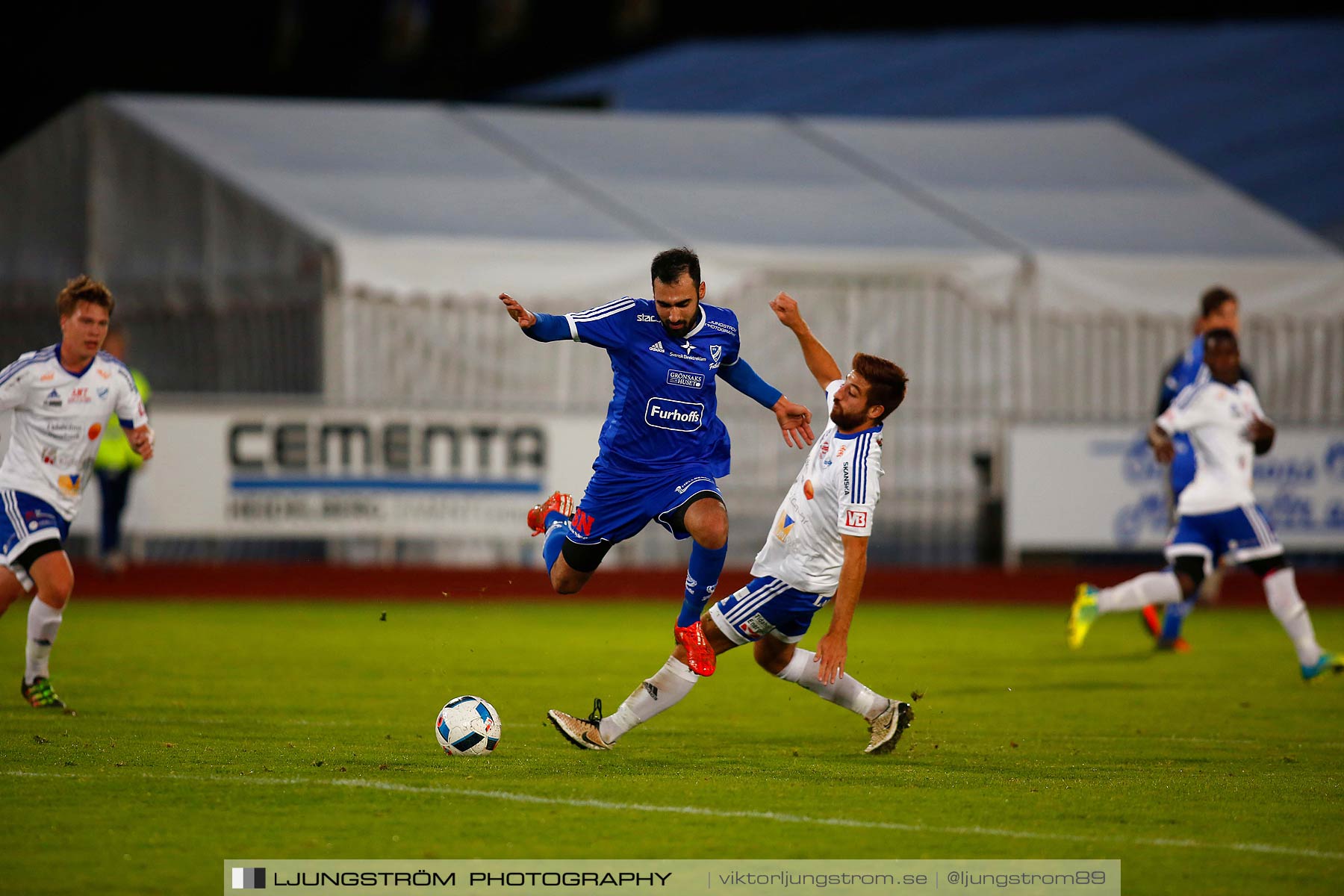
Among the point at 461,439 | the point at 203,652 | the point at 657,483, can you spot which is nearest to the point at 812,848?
the point at 657,483

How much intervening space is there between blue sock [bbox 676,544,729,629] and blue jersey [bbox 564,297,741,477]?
41 centimetres

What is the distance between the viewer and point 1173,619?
1238 cm

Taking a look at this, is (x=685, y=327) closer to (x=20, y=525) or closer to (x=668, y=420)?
(x=668, y=420)

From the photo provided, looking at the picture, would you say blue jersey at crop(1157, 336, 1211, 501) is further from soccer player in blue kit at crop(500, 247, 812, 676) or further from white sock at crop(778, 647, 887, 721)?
white sock at crop(778, 647, 887, 721)

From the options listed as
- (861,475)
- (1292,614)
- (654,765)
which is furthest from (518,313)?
(1292,614)

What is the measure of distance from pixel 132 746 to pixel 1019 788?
3.51 metres

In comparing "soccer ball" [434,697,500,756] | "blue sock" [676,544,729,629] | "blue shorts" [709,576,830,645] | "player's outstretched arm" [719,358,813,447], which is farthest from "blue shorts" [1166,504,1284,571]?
"soccer ball" [434,697,500,756]

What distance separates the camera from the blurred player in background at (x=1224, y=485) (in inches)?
418

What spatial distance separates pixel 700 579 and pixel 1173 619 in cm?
575

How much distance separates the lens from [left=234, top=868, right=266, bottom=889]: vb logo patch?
4965mm

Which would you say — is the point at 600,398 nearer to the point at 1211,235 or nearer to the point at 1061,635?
the point at 1061,635

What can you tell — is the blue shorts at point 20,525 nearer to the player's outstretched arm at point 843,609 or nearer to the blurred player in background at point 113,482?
the player's outstretched arm at point 843,609

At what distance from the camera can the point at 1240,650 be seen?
1271 centimetres

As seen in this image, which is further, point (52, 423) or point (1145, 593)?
point (1145, 593)
